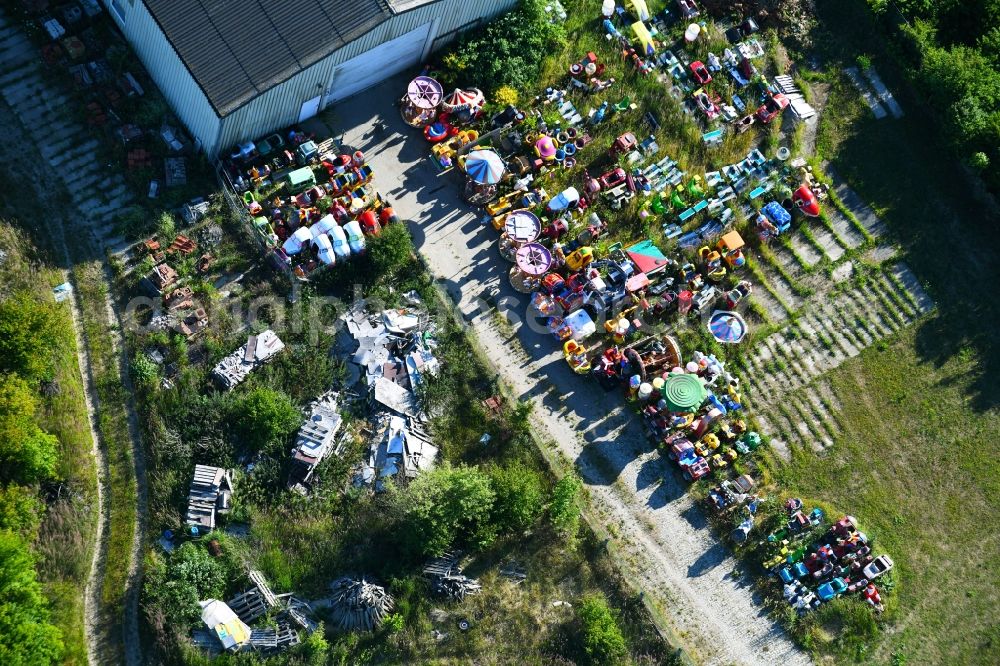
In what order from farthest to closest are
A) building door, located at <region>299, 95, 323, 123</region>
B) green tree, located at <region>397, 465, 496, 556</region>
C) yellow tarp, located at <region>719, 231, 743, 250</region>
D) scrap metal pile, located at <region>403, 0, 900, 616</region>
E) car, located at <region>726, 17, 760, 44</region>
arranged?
1. car, located at <region>726, 17, 760, 44</region>
2. yellow tarp, located at <region>719, 231, 743, 250</region>
3. building door, located at <region>299, 95, 323, 123</region>
4. scrap metal pile, located at <region>403, 0, 900, 616</region>
5. green tree, located at <region>397, 465, 496, 556</region>

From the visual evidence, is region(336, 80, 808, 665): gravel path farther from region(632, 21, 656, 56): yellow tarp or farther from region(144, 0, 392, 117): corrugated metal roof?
region(632, 21, 656, 56): yellow tarp

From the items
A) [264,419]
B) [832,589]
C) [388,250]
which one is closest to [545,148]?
[388,250]

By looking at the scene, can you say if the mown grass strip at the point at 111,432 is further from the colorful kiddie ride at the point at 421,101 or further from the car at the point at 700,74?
the car at the point at 700,74

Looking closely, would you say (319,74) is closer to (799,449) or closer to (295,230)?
(295,230)

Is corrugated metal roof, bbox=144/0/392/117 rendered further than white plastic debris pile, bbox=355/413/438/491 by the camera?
Yes

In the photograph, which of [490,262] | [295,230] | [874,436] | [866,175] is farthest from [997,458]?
[295,230]

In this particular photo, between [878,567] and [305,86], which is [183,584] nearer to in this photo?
[305,86]

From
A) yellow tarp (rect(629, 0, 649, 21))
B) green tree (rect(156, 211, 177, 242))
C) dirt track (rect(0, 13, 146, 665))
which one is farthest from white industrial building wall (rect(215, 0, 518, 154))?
yellow tarp (rect(629, 0, 649, 21))
